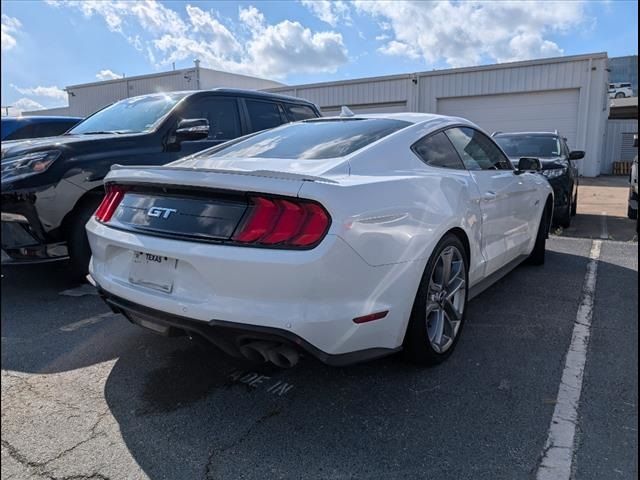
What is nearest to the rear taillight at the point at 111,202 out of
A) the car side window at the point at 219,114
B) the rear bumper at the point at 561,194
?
the car side window at the point at 219,114

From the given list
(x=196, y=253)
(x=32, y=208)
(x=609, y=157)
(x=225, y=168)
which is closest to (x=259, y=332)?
(x=196, y=253)

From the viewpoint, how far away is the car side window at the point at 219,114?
17.5ft

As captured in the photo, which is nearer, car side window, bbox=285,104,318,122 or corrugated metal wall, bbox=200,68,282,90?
car side window, bbox=285,104,318,122

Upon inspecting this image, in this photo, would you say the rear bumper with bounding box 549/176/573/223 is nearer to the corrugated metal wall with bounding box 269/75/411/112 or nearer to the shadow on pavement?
the shadow on pavement

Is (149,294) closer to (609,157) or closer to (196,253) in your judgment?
(196,253)

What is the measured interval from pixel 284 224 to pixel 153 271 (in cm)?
76

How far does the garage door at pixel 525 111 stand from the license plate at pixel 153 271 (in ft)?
61.7

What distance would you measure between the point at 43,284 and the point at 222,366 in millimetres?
2513

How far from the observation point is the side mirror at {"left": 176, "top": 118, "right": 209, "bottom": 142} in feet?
16.1

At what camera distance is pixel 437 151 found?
11.2ft

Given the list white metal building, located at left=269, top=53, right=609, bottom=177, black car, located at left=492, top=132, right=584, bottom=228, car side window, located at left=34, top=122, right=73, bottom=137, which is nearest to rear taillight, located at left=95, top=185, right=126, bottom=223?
car side window, located at left=34, top=122, right=73, bottom=137

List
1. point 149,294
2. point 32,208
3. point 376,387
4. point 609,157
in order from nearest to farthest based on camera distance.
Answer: point 149,294 < point 376,387 < point 32,208 < point 609,157

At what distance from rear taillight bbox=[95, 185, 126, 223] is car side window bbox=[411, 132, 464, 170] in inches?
70.5

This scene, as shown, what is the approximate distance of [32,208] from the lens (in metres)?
3.94
